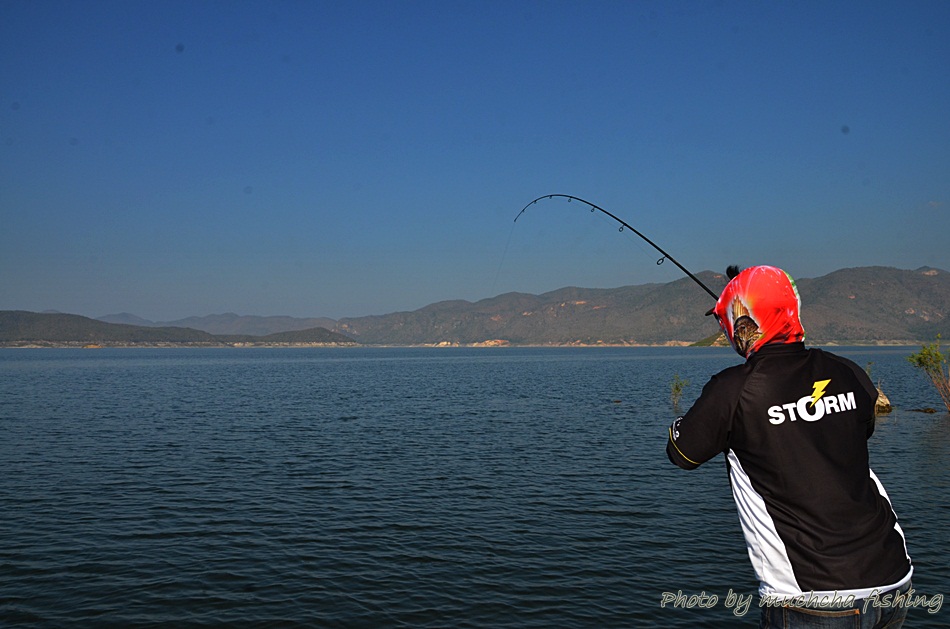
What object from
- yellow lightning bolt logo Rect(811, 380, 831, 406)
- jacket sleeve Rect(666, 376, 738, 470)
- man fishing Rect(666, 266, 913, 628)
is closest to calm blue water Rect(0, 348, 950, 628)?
man fishing Rect(666, 266, 913, 628)

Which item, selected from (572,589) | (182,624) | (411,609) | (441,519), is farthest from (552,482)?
(182,624)

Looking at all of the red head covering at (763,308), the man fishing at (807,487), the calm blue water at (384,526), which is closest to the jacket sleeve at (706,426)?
the man fishing at (807,487)

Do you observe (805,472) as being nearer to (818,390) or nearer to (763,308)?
(818,390)

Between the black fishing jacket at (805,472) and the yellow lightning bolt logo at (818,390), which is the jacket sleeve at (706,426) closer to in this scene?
the black fishing jacket at (805,472)

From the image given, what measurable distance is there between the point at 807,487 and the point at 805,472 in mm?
87

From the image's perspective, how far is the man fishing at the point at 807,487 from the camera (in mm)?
4102

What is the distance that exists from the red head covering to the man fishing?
2.5 inches

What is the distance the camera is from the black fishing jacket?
413 cm

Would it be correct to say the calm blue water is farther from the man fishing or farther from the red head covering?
the red head covering

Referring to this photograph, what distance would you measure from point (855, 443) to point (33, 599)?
570 inches

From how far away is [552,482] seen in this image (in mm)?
24156

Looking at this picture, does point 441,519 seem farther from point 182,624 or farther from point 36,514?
point 36,514

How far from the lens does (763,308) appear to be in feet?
14.5

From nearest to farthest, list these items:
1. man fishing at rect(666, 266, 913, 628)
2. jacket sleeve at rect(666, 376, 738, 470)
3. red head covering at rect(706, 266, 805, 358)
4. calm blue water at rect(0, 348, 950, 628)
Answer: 1. man fishing at rect(666, 266, 913, 628)
2. jacket sleeve at rect(666, 376, 738, 470)
3. red head covering at rect(706, 266, 805, 358)
4. calm blue water at rect(0, 348, 950, 628)
